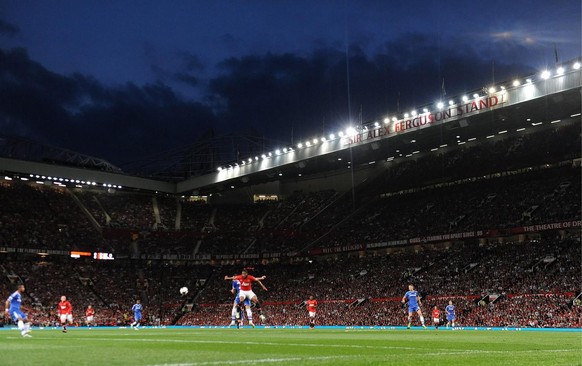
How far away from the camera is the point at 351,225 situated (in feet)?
236

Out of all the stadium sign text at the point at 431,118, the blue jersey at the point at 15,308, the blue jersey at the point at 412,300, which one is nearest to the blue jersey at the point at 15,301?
the blue jersey at the point at 15,308

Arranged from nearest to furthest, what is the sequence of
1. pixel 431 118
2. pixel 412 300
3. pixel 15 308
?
1. pixel 15 308
2. pixel 412 300
3. pixel 431 118

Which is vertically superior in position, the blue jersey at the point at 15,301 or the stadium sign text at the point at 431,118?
the stadium sign text at the point at 431,118

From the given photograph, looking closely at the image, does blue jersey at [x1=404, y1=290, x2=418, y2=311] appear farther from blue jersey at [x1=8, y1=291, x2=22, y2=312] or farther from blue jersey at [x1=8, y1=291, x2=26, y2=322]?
blue jersey at [x1=8, y1=291, x2=22, y2=312]

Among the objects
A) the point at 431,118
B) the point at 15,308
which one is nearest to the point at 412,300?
the point at 15,308

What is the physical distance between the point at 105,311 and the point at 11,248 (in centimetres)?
1220

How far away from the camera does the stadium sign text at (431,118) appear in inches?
1832

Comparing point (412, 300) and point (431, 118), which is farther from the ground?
point (431, 118)

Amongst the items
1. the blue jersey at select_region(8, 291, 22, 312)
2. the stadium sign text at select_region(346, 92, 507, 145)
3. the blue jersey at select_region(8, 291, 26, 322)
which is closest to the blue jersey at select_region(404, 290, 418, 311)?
the blue jersey at select_region(8, 291, 26, 322)

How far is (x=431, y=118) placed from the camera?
51.0 metres

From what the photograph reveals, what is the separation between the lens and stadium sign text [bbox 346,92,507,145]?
4653cm

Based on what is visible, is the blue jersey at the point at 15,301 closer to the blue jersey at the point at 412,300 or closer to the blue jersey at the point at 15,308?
the blue jersey at the point at 15,308

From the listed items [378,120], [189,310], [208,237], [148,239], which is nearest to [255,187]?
[208,237]

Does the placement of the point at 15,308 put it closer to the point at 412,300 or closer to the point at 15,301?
the point at 15,301
